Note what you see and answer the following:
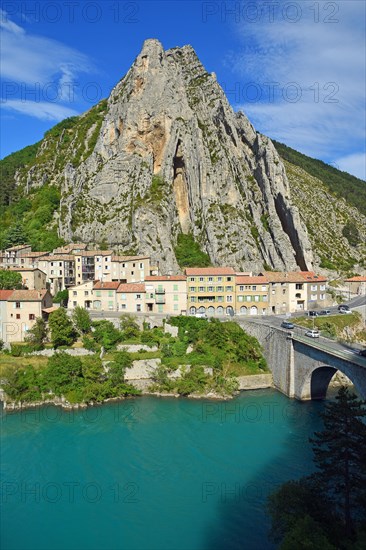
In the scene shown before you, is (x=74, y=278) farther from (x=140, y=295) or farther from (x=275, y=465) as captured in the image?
(x=275, y=465)

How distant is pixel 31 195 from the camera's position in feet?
296

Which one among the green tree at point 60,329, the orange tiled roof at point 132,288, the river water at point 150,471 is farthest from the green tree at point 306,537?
the orange tiled roof at point 132,288

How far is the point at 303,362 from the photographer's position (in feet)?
116

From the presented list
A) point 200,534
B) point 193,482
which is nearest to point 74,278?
point 193,482

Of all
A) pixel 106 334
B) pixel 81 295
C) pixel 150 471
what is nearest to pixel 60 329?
pixel 106 334

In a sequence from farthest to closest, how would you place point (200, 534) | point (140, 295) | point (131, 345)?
point (140, 295)
point (131, 345)
point (200, 534)

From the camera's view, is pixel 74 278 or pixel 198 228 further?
pixel 198 228

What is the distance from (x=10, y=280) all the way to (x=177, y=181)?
1783 inches

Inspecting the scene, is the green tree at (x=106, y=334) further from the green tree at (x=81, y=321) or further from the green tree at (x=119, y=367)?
the green tree at (x=119, y=367)

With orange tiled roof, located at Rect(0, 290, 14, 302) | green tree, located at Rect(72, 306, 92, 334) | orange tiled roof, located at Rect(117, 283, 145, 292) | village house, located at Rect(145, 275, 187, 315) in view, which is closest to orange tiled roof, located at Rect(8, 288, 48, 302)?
orange tiled roof, located at Rect(0, 290, 14, 302)

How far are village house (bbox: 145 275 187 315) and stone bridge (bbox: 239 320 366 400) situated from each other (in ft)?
44.0

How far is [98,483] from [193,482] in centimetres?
567

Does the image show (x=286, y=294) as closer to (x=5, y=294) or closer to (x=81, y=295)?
(x=81, y=295)

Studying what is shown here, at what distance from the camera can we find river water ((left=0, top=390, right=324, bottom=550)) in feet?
64.9
